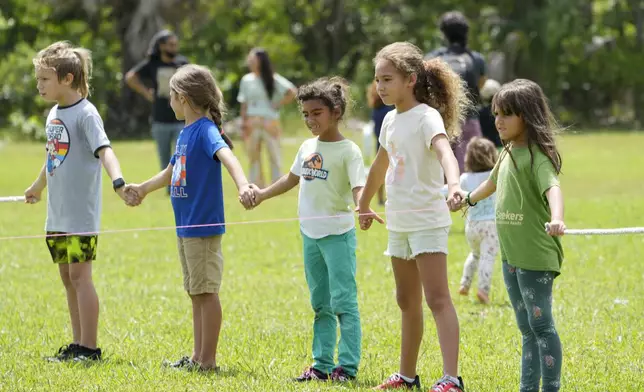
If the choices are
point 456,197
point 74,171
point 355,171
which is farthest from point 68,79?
point 456,197

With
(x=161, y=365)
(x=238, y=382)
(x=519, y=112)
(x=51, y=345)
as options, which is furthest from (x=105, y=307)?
(x=519, y=112)

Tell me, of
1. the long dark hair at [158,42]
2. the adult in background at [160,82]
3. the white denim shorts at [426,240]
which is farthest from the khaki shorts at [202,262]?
the long dark hair at [158,42]

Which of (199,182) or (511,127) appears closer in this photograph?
(511,127)

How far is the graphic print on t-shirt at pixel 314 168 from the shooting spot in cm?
587

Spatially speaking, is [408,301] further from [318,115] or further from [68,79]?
[68,79]

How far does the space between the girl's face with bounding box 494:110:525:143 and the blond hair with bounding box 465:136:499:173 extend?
131 inches

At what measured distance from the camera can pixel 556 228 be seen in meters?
4.70

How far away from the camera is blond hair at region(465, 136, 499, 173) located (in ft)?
28.0

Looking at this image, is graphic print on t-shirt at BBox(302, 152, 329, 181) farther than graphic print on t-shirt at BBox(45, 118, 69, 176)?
No

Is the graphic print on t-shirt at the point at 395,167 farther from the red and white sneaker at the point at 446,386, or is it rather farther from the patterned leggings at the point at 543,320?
the red and white sneaker at the point at 446,386

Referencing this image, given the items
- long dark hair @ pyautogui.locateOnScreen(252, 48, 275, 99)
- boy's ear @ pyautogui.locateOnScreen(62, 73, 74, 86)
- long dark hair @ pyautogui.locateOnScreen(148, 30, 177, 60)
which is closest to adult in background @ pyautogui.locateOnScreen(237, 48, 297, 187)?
long dark hair @ pyautogui.locateOnScreen(252, 48, 275, 99)

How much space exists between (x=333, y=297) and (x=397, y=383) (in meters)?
0.55

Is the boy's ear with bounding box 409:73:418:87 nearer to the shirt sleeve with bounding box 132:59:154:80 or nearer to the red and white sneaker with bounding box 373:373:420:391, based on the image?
the red and white sneaker with bounding box 373:373:420:391

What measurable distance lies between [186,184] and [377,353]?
5.08 feet
